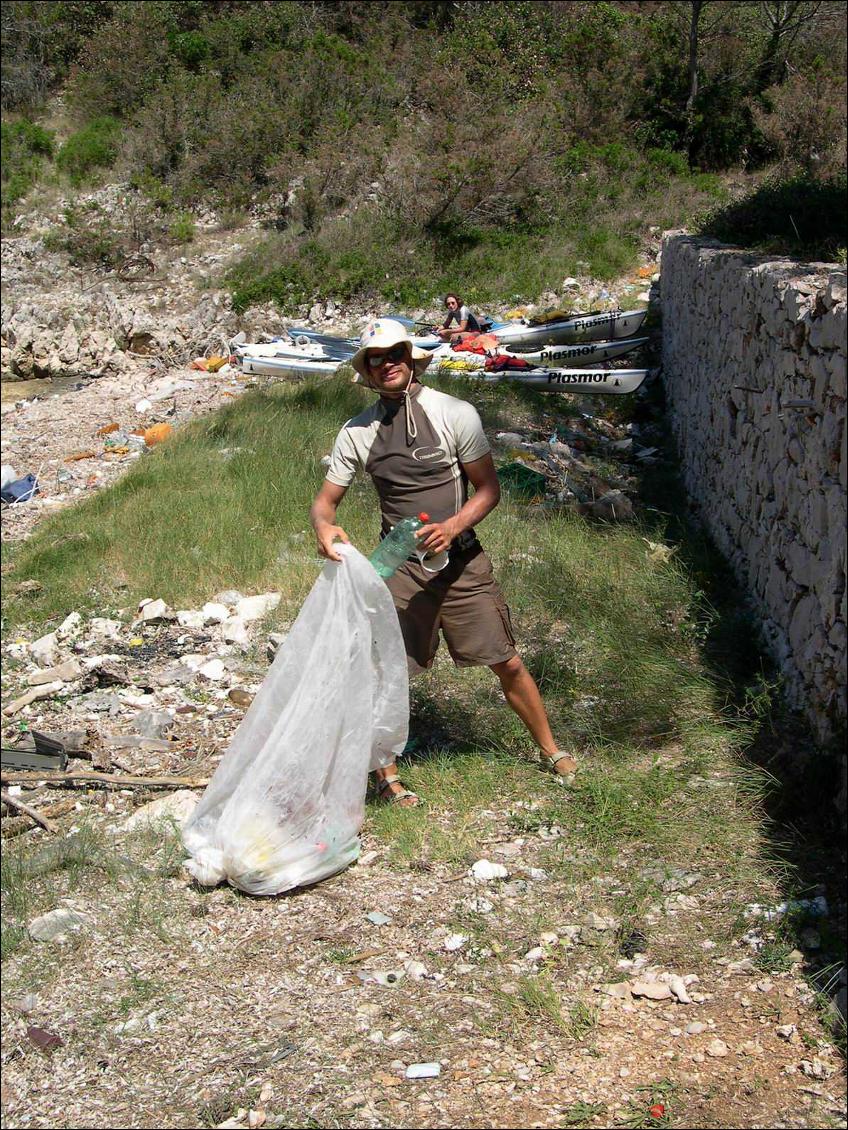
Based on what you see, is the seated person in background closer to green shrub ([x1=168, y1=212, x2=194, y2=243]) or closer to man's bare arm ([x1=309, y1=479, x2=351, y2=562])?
green shrub ([x1=168, y1=212, x2=194, y2=243])

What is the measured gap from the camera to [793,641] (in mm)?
4230

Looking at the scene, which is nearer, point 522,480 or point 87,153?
point 522,480

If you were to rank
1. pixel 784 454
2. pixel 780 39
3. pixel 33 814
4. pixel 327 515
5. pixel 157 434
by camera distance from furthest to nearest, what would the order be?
pixel 780 39
pixel 157 434
pixel 784 454
pixel 33 814
pixel 327 515

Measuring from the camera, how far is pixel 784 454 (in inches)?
184

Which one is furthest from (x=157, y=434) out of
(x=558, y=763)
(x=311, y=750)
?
(x=311, y=750)

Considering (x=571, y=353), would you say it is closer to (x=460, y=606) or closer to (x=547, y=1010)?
(x=460, y=606)

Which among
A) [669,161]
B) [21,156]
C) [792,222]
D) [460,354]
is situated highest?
[21,156]

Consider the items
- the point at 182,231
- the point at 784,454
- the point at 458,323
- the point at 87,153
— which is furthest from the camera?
the point at 87,153

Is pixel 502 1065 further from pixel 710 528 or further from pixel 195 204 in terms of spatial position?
pixel 195 204

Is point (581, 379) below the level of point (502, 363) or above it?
below

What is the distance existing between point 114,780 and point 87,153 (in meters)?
22.8

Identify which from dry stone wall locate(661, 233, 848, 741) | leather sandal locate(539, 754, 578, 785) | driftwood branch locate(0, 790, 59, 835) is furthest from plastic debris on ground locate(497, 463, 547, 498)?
driftwood branch locate(0, 790, 59, 835)

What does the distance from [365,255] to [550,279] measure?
3.21m

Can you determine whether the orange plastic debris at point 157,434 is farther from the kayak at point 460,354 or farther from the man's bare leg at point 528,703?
the man's bare leg at point 528,703
